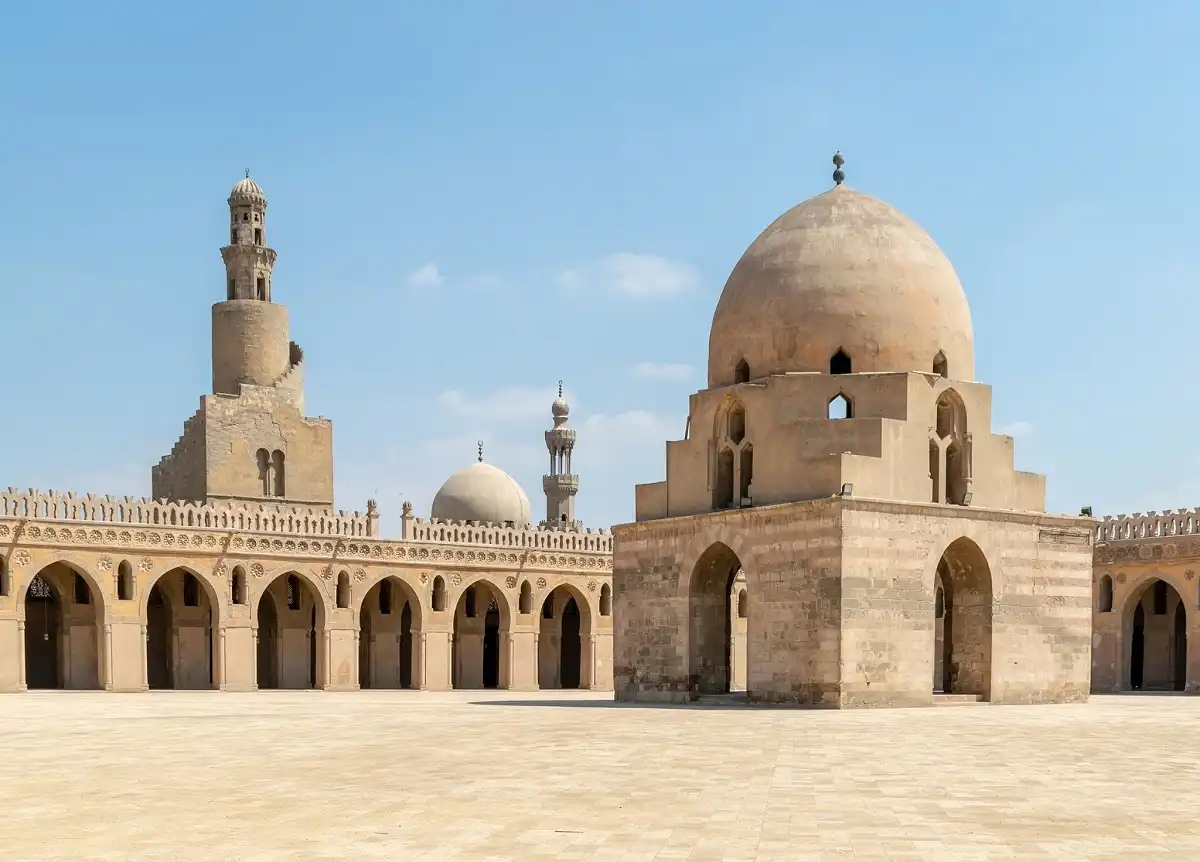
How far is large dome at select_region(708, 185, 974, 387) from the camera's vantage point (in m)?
21.0

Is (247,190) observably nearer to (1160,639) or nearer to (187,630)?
(187,630)

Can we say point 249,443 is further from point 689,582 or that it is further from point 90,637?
point 689,582

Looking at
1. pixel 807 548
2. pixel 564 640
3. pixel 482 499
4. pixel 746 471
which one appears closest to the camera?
pixel 807 548

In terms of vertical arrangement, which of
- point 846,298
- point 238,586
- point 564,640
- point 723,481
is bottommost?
point 564,640

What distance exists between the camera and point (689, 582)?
21516mm

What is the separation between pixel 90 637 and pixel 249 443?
650 centimetres

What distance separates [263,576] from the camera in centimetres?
3181

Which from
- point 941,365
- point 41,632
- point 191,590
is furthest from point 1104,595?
point 41,632

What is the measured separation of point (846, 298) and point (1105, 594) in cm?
1395

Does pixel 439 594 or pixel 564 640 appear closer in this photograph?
pixel 439 594

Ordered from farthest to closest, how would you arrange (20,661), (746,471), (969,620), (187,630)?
(187,630) → (20,661) → (746,471) → (969,620)

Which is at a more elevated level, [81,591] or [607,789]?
[81,591]

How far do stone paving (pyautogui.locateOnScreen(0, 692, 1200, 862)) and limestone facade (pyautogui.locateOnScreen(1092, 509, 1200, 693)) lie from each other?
44.9ft

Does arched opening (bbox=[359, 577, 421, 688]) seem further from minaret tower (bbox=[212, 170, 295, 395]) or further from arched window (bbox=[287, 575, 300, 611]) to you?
minaret tower (bbox=[212, 170, 295, 395])
